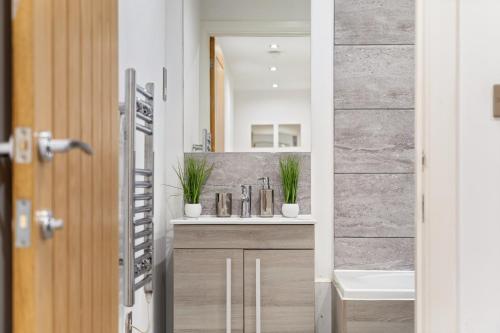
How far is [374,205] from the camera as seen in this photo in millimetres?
2797

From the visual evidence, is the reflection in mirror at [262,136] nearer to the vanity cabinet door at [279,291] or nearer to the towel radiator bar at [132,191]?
the vanity cabinet door at [279,291]

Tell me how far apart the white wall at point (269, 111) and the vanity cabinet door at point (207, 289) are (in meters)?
0.75

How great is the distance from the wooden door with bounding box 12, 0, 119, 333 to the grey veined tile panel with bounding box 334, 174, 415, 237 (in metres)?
1.62

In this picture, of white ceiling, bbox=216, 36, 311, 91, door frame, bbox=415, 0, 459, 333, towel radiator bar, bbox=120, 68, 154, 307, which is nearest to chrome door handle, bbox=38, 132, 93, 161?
towel radiator bar, bbox=120, 68, 154, 307

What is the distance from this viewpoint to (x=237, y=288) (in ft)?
8.01

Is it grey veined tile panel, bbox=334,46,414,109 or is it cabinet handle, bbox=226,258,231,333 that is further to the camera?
grey veined tile panel, bbox=334,46,414,109

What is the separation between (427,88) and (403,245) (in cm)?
147

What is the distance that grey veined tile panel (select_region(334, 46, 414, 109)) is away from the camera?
9.20ft

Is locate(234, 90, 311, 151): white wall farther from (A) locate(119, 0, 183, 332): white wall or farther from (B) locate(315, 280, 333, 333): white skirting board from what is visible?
(B) locate(315, 280, 333, 333): white skirting board

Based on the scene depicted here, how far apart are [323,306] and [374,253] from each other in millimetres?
437

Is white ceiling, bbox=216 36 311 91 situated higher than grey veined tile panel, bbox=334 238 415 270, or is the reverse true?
white ceiling, bbox=216 36 311 91

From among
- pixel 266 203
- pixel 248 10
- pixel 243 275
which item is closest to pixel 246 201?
pixel 266 203

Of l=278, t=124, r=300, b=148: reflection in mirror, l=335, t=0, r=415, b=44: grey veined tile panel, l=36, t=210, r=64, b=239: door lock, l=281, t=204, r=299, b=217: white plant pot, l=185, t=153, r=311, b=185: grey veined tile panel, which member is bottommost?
l=281, t=204, r=299, b=217: white plant pot

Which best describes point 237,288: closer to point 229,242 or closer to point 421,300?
point 229,242
